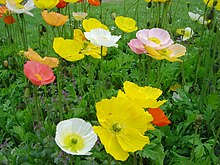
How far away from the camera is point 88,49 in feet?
4.70

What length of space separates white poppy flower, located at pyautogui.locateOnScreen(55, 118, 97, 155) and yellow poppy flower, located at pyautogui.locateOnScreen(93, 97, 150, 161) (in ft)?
0.23

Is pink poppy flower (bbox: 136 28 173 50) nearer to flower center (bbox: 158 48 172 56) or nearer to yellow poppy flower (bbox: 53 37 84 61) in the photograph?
flower center (bbox: 158 48 172 56)

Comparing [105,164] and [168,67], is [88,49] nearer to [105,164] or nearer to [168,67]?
[105,164]

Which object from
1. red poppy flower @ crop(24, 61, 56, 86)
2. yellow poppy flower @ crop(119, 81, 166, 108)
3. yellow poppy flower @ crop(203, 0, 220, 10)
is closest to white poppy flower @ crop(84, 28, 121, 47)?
red poppy flower @ crop(24, 61, 56, 86)

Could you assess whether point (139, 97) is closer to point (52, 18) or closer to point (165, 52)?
point (165, 52)

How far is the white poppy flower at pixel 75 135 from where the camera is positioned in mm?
1009

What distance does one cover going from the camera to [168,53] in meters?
1.36

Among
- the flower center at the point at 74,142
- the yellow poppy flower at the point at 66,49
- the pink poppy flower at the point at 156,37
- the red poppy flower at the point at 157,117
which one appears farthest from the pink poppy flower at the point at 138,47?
the flower center at the point at 74,142

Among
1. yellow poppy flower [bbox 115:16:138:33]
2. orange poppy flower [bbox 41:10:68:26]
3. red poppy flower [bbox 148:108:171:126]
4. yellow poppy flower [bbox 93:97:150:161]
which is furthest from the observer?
yellow poppy flower [bbox 115:16:138:33]

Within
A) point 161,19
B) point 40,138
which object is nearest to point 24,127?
point 40,138

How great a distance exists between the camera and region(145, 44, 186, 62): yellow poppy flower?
1244 mm

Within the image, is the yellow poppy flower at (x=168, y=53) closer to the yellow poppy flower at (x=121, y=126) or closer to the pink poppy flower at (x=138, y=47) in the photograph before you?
the pink poppy flower at (x=138, y=47)

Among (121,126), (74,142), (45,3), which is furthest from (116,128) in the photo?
(45,3)

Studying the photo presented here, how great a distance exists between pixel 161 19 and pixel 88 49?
106 cm
